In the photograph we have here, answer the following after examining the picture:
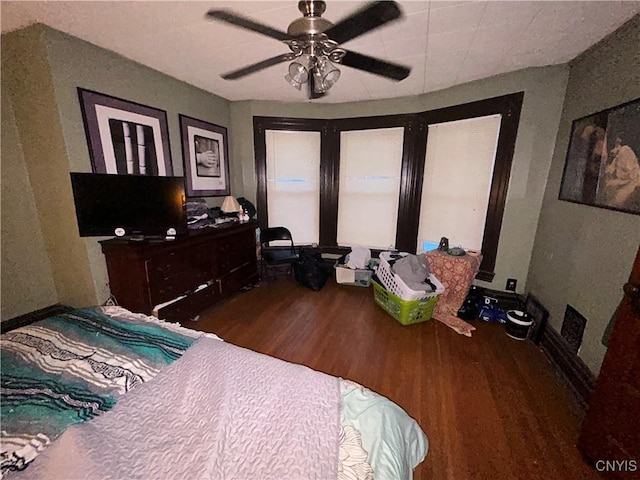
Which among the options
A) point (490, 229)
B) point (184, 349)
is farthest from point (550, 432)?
point (184, 349)

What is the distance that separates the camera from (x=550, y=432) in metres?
1.49

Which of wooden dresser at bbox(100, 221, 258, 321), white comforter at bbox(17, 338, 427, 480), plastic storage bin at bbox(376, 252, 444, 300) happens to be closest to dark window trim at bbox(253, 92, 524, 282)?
plastic storage bin at bbox(376, 252, 444, 300)

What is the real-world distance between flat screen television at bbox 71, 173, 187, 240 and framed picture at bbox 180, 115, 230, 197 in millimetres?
733

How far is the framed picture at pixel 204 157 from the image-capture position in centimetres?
288

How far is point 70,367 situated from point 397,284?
2368 mm

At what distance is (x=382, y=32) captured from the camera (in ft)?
5.93

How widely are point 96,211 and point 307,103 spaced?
2.70 m

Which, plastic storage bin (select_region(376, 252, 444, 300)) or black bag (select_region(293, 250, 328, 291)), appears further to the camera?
black bag (select_region(293, 250, 328, 291))

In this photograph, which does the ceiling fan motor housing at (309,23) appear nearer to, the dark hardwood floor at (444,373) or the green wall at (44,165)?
the green wall at (44,165)

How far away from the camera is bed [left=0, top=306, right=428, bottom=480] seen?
2.29ft

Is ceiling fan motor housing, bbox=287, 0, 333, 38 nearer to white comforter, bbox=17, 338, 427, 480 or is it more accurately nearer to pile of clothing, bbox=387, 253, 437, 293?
white comforter, bbox=17, 338, 427, 480

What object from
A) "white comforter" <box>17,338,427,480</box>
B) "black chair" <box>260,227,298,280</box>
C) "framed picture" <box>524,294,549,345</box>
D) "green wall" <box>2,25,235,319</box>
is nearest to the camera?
"white comforter" <box>17,338,427,480</box>

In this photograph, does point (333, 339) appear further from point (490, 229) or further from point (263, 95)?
point (263, 95)

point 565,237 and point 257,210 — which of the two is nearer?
point 565,237
